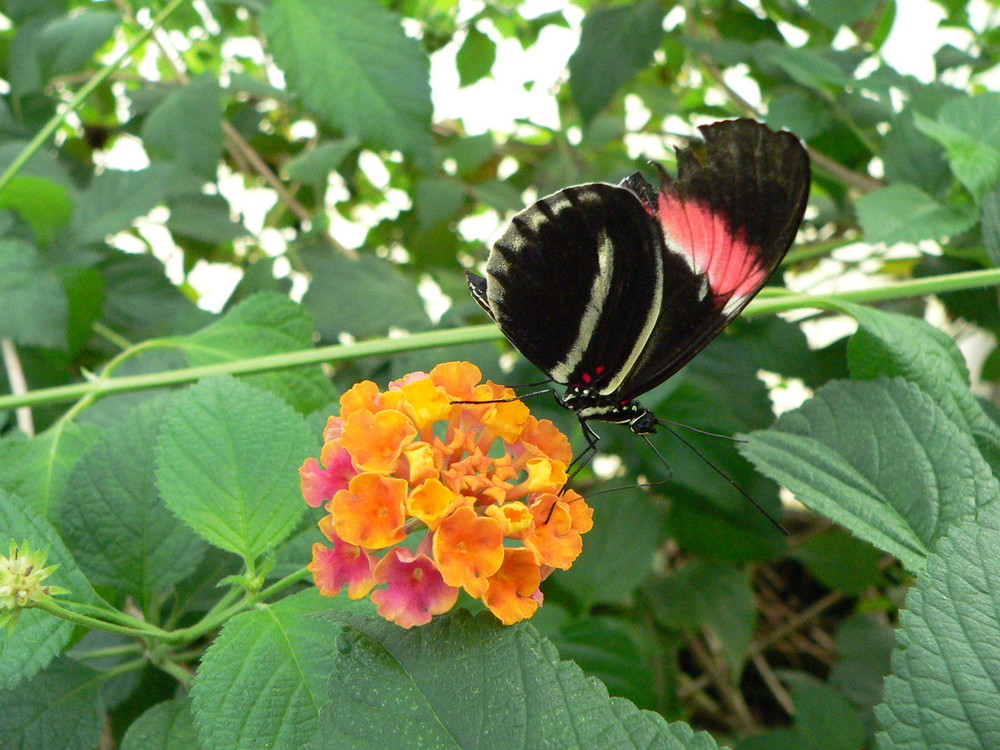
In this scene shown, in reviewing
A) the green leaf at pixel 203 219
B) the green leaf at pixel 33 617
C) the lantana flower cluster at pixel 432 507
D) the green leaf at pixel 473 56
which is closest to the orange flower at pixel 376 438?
the lantana flower cluster at pixel 432 507

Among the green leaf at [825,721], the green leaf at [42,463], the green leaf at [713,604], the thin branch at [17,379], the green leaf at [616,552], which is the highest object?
the green leaf at [42,463]

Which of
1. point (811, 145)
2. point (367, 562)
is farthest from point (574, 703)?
point (811, 145)

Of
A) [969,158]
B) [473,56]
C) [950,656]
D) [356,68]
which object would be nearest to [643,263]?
[950,656]

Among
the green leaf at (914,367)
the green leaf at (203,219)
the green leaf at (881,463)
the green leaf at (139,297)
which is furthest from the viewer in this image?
Answer: the green leaf at (203,219)

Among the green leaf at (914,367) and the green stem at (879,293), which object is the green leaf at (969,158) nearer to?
the green stem at (879,293)

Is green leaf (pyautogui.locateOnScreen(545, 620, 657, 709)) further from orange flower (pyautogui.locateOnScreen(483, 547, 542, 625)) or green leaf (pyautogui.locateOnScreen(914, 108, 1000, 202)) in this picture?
green leaf (pyautogui.locateOnScreen(914, 108, 1000, 202))

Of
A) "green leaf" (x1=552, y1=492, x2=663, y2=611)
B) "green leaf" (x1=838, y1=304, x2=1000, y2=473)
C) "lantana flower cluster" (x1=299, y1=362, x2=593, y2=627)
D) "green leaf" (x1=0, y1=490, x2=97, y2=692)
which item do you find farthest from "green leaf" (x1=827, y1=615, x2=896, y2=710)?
"green leaf" (x1=0, y1=490, x2=97, y2=692)
